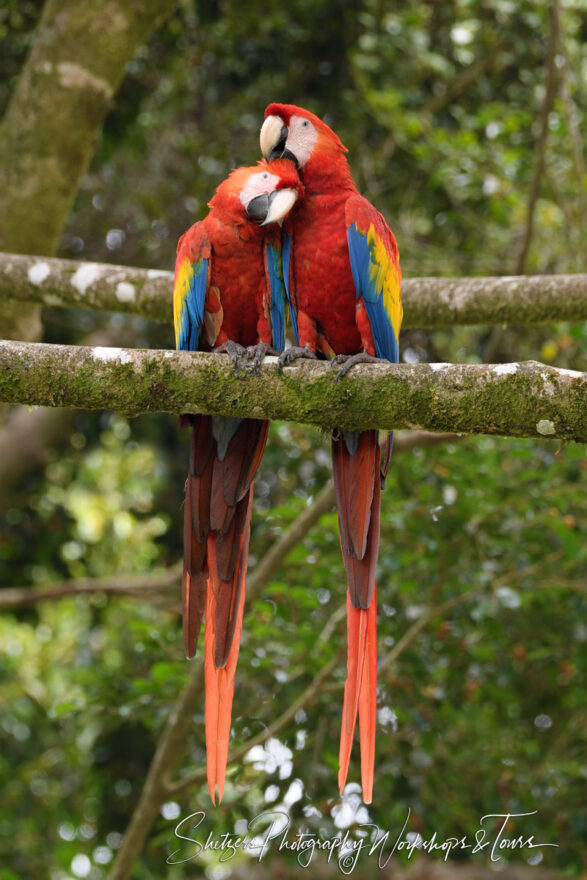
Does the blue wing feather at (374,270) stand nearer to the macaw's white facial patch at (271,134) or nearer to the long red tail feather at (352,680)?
the macaw's white facial patch at (271,134)

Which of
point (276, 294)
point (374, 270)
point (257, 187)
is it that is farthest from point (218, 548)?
point (257, 187)

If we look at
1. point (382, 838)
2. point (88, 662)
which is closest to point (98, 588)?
point (88, 662)

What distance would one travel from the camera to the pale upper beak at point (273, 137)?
2234 millimetres

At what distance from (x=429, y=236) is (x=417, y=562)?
225cm

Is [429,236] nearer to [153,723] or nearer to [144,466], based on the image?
[144,466]

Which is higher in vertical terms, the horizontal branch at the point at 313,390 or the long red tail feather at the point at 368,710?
the horizontal branch at the point at 313,390

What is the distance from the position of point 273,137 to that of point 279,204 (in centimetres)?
29

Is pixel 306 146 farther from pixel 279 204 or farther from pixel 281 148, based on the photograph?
pixel 279 204

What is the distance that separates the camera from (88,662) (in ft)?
15.5

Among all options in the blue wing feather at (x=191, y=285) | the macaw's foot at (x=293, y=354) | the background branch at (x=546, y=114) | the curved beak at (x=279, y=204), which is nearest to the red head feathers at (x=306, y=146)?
the curved beak at (x=279, y=204)

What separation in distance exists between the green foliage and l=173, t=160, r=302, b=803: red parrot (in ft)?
2.19

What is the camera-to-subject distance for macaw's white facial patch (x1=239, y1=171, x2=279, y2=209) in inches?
82.2

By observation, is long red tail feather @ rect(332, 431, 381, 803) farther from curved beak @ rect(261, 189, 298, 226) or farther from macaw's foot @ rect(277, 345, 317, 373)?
curved beak @ rect(261, 189, 298, 226)

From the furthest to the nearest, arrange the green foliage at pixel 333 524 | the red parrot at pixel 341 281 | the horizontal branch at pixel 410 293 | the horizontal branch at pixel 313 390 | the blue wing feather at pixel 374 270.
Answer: the green foliage at pixel 333 524 → the horizontal branch at pixel 410 293 → the blue wing feather at pixel 374 270 → the red parrot at pixel 341 281 → the horizontal branch at pixel 313 390
